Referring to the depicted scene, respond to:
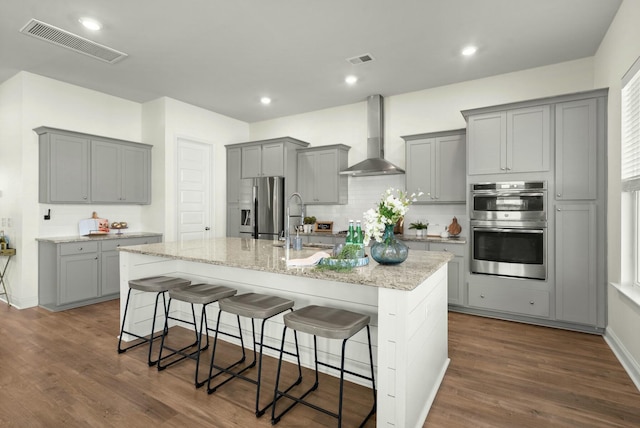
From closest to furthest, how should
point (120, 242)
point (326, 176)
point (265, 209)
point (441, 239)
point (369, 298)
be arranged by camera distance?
point (369, 298) < point (441, 239) < point (120, 242) < point (326, 176) < point (265, 209)

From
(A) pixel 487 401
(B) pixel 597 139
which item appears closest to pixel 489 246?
(B) pixel 597 139

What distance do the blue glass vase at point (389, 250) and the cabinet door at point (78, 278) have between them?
4.20 metres

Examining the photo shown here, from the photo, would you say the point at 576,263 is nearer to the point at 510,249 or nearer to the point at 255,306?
the point at 510,249

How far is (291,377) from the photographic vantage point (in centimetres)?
266

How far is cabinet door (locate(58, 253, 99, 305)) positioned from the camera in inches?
172

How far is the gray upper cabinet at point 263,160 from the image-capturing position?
5879 millimetres

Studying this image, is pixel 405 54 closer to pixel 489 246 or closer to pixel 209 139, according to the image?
pixel 489 246

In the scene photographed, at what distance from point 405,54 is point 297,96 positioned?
198 cm

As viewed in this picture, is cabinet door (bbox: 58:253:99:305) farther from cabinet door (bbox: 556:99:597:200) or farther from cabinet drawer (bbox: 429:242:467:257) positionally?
cabinet door (bbox: 556:99:597:200)

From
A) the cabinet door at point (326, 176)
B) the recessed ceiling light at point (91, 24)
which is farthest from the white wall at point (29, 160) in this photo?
the cabinet door at point (326, 176)

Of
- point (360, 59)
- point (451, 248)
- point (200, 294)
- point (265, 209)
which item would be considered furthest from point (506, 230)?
point (265, 209)

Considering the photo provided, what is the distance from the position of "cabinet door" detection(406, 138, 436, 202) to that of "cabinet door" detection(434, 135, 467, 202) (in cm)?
8

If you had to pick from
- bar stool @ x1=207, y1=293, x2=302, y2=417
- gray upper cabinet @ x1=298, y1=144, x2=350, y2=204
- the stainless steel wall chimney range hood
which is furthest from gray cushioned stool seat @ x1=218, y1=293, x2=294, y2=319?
gray upper cabinet @ x1=298, y1=144, x2=350, y2=204

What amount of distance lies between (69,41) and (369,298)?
402cm
